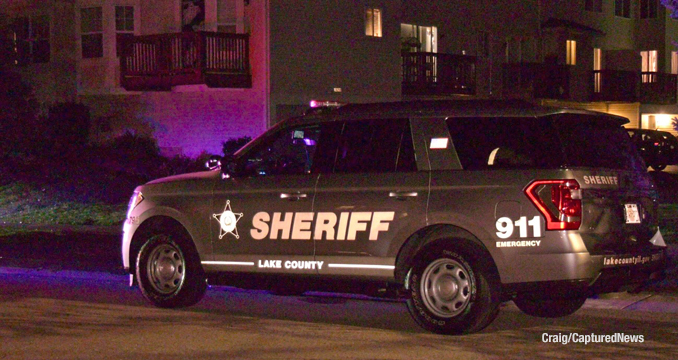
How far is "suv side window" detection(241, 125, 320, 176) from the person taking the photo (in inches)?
399

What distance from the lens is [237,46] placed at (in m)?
26.7

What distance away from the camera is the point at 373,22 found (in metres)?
29.8

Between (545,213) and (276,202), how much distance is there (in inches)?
107

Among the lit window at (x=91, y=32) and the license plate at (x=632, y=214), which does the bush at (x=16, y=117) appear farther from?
the license plate at (x=632, y=214)

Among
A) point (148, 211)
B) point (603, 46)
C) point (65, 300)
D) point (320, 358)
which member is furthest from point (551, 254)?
point (603, 46)

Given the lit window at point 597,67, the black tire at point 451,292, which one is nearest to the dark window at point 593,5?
the lit window at point 597,67

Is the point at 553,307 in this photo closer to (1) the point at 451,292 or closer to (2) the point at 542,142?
(1) the point at 451,292

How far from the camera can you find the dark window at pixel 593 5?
41.3m

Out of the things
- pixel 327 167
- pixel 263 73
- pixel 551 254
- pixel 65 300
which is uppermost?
pixel 263 73

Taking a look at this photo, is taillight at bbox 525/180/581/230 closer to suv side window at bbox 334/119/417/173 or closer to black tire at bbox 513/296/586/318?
suv side window at bbox 334/119/417/173

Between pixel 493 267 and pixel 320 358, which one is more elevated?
pixel 493 267

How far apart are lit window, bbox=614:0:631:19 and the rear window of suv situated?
35865mm

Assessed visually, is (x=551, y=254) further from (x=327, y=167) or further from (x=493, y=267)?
(x=327, y=167)

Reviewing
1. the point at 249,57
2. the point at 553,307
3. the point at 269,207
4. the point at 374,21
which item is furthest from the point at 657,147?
the point at 269,207
